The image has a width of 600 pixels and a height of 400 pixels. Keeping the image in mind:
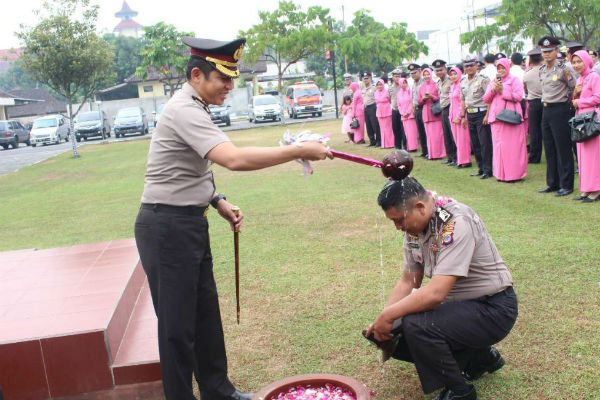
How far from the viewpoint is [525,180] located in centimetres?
948

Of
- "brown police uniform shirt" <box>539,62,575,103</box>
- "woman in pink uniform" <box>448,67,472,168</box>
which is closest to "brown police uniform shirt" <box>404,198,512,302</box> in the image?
"brown police uniform shirt" <box>539,62,575,103</box>

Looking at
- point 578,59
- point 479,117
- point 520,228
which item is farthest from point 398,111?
point 520,228

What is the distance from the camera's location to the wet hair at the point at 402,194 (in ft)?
10.3

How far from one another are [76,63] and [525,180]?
1676 cm

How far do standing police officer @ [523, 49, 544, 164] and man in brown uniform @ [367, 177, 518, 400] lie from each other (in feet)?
23.2

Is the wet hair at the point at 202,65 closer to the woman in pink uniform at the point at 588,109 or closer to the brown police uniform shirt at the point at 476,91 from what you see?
the woman in pink uniform at the point at 588,109

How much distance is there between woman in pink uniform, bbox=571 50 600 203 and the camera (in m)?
7.32

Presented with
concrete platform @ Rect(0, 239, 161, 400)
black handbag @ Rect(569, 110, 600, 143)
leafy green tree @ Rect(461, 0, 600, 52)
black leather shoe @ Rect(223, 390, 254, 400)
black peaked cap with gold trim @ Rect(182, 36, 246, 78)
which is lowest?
black leather shoe @ Rect(223, 390, 254, 400)

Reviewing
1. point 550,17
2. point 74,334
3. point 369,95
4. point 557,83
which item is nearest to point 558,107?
point 557,83

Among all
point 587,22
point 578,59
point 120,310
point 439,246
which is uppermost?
point 587,22

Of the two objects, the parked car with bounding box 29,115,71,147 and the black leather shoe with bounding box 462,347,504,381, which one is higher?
the parked car with bounding box 29,115,71,147

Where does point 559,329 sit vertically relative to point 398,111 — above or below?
below

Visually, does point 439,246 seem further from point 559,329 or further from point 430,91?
point 430,91

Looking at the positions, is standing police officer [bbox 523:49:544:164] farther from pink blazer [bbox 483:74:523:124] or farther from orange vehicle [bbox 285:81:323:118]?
orange vehicle [bbox 285:81:323:118]
